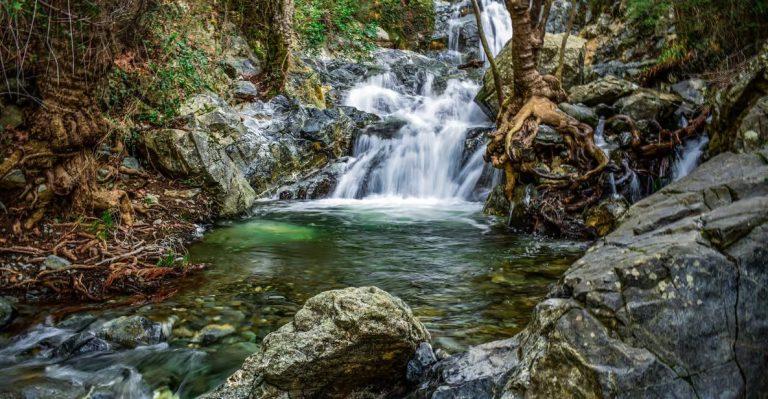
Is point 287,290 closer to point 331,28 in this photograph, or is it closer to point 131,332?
point 131,332

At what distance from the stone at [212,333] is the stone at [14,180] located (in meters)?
3.11

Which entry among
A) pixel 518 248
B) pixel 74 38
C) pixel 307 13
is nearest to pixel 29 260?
pixel 74 38

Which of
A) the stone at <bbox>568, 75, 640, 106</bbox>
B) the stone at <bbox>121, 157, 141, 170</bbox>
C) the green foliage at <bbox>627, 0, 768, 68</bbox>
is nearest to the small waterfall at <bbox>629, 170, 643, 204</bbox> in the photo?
the stone at <bbox>568, 75, 640, 106</bbox>

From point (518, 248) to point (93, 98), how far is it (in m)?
5.75

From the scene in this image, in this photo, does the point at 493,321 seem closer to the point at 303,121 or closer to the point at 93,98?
the point at 93,98

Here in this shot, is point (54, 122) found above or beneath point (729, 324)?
above

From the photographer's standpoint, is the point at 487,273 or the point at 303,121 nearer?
the point at 487,273

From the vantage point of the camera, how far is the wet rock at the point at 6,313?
393cm

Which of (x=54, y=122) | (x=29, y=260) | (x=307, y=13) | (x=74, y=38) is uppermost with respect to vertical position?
(x=307, y=13)

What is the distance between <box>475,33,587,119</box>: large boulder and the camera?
1127 centimetres

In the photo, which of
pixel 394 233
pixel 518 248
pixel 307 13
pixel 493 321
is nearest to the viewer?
pixel 493 321

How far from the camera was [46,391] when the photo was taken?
3062 mm

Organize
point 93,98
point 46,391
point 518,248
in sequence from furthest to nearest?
point 518,248
point 93,98
point 46,391

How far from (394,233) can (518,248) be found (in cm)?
221
